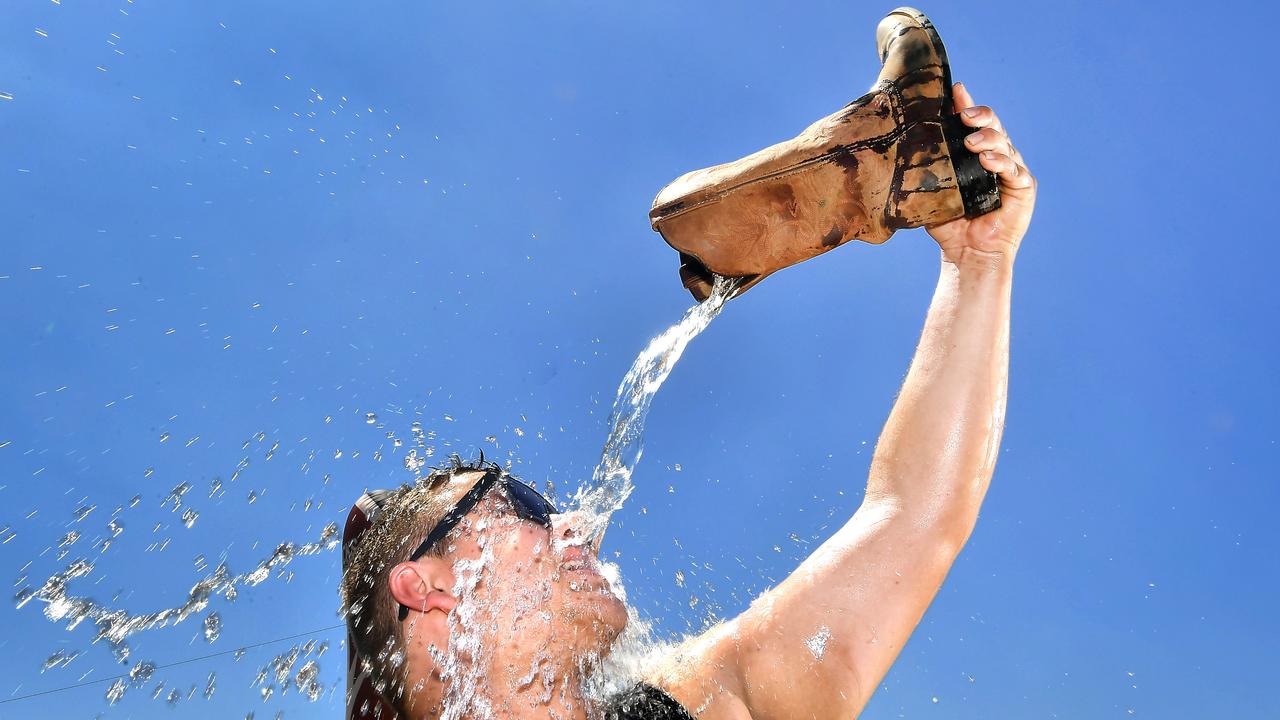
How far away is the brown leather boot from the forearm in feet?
0.87

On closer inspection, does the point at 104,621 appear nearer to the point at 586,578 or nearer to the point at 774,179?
the point at 586,578

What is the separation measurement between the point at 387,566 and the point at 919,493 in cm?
185

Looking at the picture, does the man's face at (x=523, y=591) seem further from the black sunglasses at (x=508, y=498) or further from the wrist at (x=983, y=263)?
the wrist at (x=983, y=263)

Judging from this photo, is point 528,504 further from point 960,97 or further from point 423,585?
point 960,97

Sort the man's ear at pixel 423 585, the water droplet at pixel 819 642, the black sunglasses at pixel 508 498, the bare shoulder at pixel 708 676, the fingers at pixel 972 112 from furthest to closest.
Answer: the black sunglasses at pixel 508 498 < the man's ear at pixel 423 585 < the bare shoulder at pixel 708 676 < the water droplet at pixel 819 642 < the fingers at pixel 972 112

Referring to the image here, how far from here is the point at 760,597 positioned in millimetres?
2566

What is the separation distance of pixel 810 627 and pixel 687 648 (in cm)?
64

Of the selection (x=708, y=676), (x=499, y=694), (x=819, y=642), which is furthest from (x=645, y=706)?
(x=819, y=642)

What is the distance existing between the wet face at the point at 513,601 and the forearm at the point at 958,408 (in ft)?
3.62

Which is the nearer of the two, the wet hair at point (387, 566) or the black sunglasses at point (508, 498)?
the wet hair at point (387, 566)

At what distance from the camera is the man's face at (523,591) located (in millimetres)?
2447

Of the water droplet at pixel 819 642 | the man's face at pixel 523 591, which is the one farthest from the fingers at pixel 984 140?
the man's face at pixel 523 591

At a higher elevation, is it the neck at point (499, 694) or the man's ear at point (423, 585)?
the man's ear at point (423, 585)

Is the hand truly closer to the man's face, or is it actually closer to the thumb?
the thumb
